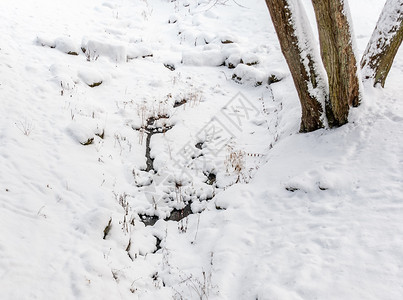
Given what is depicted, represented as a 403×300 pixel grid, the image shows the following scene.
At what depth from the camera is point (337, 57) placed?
4160 millimetres

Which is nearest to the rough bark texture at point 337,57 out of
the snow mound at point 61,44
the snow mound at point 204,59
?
the snow mound at point 204,59

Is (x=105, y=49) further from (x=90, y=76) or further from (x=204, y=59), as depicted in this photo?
(x=204, y=59)

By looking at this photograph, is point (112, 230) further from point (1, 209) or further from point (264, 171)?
point (264, 171)

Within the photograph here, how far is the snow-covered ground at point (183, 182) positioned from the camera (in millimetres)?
3109

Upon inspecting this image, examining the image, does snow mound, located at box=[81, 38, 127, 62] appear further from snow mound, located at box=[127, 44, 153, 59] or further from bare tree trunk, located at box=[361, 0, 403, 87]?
bare tree trunk, located at box=[361, 0, 403, 87]

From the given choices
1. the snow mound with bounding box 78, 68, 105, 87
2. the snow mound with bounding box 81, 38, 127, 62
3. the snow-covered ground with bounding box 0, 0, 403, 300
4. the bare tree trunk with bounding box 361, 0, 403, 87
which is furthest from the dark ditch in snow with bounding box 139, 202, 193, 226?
the snow mound with bounding box 81, 38, 127, 62

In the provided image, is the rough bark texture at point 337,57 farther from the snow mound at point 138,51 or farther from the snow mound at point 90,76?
the snow mound at point 138,51

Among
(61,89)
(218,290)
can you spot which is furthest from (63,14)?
(218,290)

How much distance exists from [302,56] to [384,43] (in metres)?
1.44

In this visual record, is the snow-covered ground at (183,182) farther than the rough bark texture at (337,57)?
No

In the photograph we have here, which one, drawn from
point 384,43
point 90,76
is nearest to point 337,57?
point 384,43

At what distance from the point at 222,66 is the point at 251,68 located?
1.04 metres

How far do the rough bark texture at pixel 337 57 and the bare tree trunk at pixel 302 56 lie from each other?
0.46 feet

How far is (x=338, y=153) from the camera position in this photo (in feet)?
14.0
